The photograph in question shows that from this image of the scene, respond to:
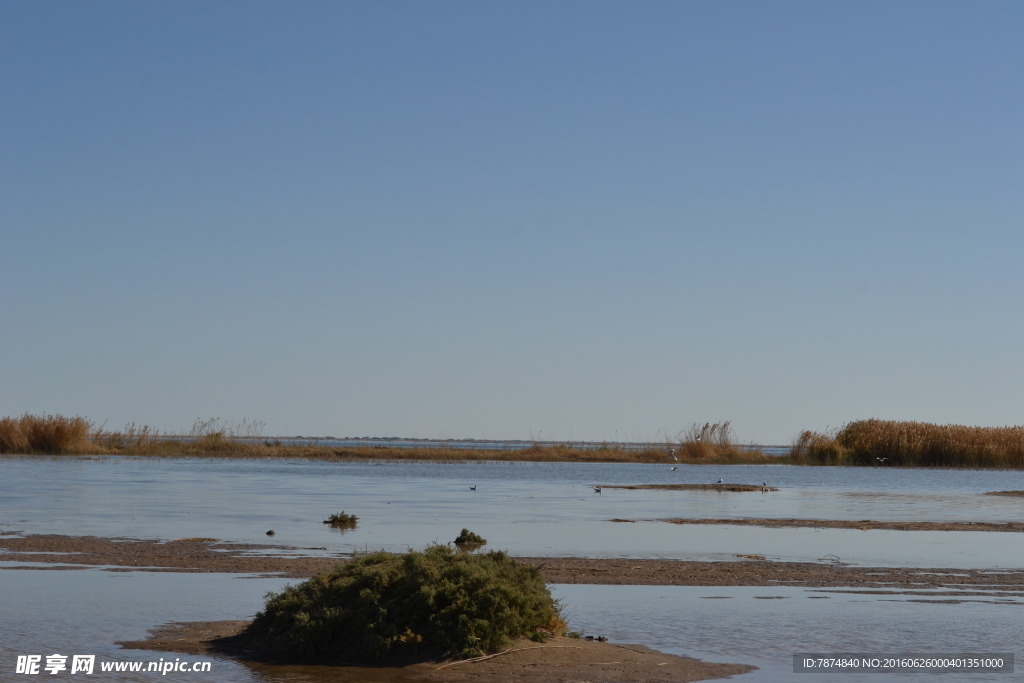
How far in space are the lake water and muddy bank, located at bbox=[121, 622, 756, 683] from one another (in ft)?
0.87

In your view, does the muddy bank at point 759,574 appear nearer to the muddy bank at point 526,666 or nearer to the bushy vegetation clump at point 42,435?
the muddy bank at point 526,666

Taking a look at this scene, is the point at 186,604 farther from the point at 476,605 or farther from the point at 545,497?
the point at 545,497

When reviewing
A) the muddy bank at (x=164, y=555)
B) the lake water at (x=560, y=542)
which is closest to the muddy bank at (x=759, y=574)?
the lake water at (x=560, y=542)

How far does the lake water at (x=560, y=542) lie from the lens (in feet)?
36.1

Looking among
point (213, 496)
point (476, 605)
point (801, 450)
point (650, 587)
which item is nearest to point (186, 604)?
point (476, 605)

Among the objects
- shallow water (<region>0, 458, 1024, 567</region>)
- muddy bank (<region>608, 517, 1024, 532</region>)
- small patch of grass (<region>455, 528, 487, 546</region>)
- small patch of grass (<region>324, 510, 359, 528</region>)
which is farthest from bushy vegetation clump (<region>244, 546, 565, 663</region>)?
muddy bank (<region>608, 517, 1024, 532</region>)

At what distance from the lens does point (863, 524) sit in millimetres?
25328

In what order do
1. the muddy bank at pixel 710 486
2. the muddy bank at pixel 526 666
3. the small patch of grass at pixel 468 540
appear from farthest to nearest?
the muddy bank at pixel 710 486
the small patch of grass at pixel 468 540
the muddy bank at pixel 526 666

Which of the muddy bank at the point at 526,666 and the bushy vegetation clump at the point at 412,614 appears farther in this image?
the bushy vegetation clump at the point at 412,614

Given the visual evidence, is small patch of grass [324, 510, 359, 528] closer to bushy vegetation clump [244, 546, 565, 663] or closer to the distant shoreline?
bushy vegetation clump [244, 546, 565, 663]

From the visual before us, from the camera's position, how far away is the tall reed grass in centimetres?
6619

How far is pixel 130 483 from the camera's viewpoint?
36.7 meters

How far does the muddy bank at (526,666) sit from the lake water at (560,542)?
26cm

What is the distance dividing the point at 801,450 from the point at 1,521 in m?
58.5
